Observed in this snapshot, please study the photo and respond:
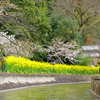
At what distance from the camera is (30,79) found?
27.2 meters

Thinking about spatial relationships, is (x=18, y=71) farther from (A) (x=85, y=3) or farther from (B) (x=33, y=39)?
(A) (x=85, y=3)

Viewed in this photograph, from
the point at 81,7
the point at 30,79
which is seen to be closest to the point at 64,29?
the point at 81,7

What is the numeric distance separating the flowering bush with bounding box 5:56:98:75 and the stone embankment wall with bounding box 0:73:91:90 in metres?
1.00

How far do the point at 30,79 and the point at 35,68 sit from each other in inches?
151

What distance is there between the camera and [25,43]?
113 feet

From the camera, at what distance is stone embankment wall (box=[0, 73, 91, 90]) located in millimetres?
22255

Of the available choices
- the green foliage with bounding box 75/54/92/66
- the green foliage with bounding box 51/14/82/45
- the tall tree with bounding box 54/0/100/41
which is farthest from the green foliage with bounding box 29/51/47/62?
the tall tree with bounding box 54/0/100/41

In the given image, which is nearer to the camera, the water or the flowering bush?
the water

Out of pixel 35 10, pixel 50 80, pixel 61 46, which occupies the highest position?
pixel 35 10

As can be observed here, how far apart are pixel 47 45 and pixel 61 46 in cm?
213

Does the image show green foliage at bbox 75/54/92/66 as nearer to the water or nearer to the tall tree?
the tall tree

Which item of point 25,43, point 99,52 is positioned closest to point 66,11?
point 99,52

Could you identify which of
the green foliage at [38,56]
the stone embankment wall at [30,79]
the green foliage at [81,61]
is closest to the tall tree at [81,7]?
the green foliage at [81,61]

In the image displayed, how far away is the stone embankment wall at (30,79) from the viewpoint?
22.3 metres
